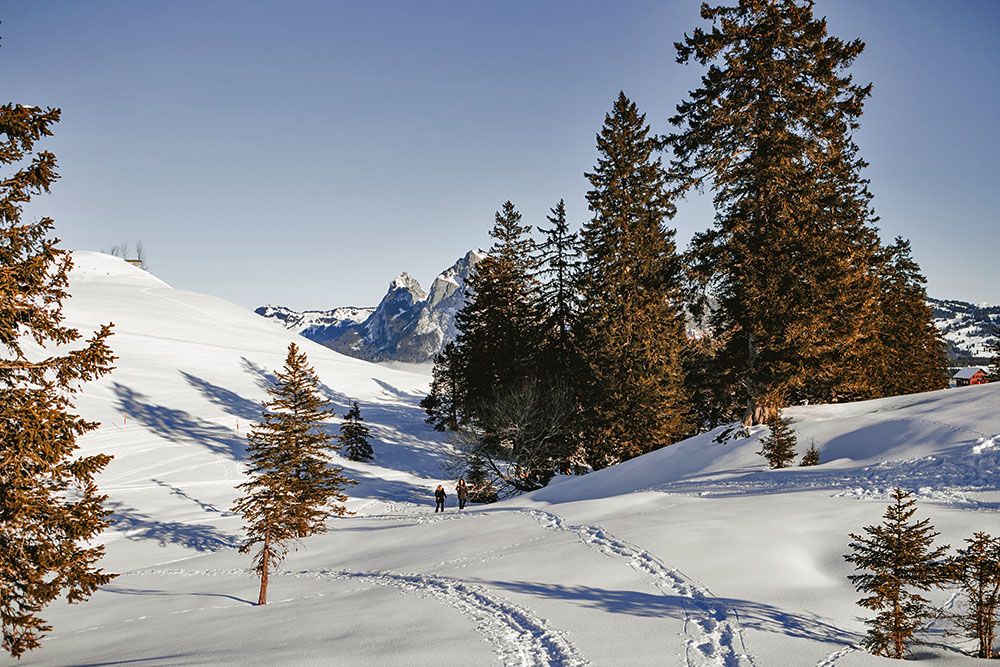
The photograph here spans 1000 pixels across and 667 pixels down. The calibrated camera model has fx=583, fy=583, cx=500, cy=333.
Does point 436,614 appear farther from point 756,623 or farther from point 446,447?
point 446,447

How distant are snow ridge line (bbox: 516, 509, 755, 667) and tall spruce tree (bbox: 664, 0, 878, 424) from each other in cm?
1058

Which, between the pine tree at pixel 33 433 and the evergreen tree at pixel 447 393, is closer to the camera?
the pine tree at pixel 33 433

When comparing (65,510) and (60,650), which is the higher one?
(65,510)

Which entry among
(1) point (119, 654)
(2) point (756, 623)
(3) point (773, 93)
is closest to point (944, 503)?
(2) point (756, 623)

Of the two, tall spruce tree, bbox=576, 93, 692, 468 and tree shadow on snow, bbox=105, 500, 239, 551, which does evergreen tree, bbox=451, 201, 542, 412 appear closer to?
tall spruce tree, bbox=576, 93, 692, 468

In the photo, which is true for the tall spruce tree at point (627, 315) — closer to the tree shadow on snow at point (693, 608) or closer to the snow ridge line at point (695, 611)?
the snow ridge line at point (695, 611)

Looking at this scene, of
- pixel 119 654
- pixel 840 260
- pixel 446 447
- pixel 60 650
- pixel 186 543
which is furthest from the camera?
pixel 446 447

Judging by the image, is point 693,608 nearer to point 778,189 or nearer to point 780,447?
point 780,447

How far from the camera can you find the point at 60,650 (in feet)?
43.3

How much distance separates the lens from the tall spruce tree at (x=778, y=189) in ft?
65.6

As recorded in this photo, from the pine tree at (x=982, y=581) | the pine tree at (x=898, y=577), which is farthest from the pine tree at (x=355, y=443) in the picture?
the pine tree at (x=982, y=581)

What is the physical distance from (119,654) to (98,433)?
3414cm

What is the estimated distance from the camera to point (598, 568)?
11.8 m

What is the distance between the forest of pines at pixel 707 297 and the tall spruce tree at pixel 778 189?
5 centimetres
